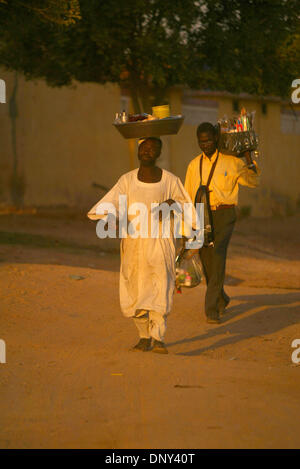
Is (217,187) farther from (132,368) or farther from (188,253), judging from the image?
(132,368)

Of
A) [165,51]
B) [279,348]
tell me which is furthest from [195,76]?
[279,348]

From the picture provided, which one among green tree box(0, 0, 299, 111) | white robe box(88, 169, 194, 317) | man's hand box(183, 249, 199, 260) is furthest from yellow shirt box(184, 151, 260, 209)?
green tree box(0, 0, 299, 111)

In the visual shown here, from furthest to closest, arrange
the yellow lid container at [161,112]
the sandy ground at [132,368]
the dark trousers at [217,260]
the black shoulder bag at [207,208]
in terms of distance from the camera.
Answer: the dark trousers at [217,260] → the black shoulder bag at [207,208] → the yellow lid container at [161,112] → the sandy ground at [132,368]

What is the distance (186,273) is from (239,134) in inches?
59.7

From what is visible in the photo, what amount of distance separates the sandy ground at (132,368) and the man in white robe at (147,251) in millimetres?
363

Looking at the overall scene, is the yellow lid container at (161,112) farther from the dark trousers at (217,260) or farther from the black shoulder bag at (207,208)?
the dark trousers at (217,260)

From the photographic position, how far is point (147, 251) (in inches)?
265

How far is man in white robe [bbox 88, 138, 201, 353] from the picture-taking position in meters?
6.72

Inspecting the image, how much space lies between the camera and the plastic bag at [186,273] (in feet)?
24.8

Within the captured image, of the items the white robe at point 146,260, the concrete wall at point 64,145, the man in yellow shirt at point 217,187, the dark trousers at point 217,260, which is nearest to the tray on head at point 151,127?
the white robe at point 146,260

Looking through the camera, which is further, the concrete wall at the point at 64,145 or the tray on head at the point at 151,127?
the concrete wall at the point at 64,145

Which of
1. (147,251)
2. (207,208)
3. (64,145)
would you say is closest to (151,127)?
(147,251)

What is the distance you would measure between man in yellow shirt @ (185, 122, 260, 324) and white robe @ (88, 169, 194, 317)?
5.31 ft

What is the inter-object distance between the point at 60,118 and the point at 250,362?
490 inches
